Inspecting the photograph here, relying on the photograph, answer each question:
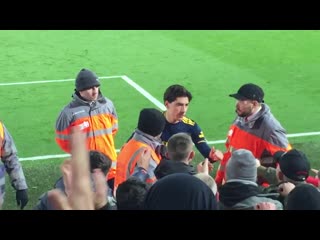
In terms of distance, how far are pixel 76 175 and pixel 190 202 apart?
1189 mm

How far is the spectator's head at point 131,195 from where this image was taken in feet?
13.4

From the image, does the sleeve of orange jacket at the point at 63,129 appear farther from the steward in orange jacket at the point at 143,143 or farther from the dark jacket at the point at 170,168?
the dark jacket at the point at 170,168

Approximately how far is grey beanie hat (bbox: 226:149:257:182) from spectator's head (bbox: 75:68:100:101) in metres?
2.94

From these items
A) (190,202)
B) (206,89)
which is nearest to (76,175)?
(190,202)

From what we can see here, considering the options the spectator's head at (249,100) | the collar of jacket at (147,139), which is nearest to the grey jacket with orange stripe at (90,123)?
the collar of jacket at (147,139)


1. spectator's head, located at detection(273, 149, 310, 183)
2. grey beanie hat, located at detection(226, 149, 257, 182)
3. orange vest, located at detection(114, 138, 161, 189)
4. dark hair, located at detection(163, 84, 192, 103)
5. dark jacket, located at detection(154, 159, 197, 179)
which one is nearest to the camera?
grey beanie hat, located at detection(226, 149, 257, 182)

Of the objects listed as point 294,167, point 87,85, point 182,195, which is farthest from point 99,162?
point 87,85

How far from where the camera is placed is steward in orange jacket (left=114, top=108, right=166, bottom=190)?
5.92m

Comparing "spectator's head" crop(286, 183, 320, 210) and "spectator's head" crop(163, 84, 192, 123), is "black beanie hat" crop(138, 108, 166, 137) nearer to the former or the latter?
"spectator's head" crop(163, 84, 192, 123)

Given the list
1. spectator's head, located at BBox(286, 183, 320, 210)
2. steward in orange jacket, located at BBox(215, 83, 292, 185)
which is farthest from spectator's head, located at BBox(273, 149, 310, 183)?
steward in orange jacket, located at BBox(215, 83, 292, 185)

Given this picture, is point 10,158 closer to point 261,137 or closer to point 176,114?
point 176,114

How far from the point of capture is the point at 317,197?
3.60 metres

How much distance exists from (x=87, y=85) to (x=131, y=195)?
3.19 metres

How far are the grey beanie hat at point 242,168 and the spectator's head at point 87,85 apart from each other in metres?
2.94
